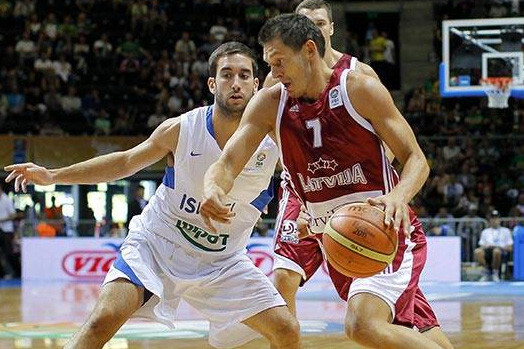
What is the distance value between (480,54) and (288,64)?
11.6 meters

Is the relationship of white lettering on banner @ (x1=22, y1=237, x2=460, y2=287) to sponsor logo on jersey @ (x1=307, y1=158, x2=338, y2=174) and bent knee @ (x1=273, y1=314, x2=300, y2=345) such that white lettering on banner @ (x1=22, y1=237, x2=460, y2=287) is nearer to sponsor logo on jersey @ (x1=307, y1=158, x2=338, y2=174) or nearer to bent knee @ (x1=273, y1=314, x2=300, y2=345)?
→ bent knee @ (x1=273, y1=314, x2=300, y2=345)

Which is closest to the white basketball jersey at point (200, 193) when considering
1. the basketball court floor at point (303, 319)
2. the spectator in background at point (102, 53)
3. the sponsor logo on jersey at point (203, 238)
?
the sponsor logo on jersey at point (203, 238)

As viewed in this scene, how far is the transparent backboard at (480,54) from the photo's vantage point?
1580 centimetres

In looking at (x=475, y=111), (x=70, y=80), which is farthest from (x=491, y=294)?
(x=70, y=80)

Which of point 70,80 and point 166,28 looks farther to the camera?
point 166,28

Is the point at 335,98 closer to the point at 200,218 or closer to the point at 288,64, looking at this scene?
the point at 288,64

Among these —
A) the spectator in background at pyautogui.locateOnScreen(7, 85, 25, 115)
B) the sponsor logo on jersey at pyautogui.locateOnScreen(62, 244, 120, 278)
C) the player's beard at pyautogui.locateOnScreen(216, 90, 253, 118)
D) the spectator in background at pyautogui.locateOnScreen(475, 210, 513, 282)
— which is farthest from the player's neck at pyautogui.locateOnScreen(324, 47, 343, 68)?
the spectator in background at pyautogui.locateOnScreen(7, 85, 25, 115)

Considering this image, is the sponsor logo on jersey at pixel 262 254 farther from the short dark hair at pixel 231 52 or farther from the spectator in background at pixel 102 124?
the short dark hair at pixel 231 52

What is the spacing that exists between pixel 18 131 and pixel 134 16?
4350mm

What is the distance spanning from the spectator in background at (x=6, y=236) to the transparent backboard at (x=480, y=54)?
771cm

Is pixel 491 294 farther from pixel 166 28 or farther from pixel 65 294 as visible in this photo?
pixel 166 28

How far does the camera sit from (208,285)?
5.60m

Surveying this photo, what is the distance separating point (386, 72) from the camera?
23.8m

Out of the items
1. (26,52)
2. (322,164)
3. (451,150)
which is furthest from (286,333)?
(26,52)
